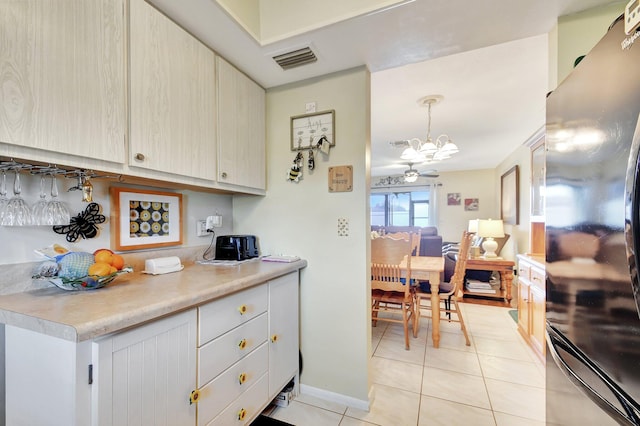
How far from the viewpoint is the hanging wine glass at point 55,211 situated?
3.59 feet

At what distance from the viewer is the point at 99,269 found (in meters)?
1.03

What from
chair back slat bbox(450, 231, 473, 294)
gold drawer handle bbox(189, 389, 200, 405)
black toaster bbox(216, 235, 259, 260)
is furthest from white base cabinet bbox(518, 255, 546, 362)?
gold drawer handle bbox(189, 389, 200, 405)

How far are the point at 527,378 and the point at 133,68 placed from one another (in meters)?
3.11

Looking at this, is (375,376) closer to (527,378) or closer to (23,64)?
(527,378)

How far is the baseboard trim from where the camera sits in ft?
5.53

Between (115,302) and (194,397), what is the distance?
1.61ft

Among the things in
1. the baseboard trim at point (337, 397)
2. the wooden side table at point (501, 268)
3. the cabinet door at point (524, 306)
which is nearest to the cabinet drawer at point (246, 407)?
the baseboard trim at point (337, 397)

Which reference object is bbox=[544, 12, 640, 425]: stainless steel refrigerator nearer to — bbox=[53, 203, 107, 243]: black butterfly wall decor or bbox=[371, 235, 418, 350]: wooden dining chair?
bbox=[371, 235, 418, 350]: wooden dining chair

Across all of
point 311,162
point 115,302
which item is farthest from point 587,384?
point 311,162

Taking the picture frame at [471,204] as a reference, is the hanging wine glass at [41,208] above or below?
below

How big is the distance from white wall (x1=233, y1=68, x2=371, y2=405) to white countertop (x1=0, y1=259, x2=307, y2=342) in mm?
515

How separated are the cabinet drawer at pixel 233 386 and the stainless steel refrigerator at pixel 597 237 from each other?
4.18 feet

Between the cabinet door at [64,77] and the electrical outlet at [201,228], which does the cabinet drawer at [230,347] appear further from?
the cabinet door at [64,77]

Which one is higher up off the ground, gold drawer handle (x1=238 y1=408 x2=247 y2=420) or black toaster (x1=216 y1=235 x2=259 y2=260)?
black toaster (x1=216 y1=235 x2=259 y2=260)
